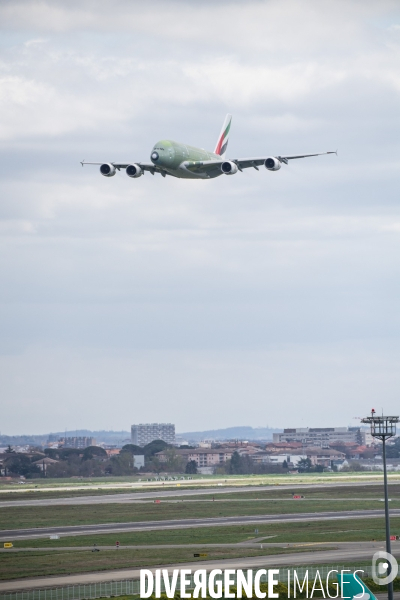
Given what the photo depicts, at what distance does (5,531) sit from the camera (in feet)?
351

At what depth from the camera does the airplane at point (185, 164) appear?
292 ft

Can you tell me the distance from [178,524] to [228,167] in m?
40.8

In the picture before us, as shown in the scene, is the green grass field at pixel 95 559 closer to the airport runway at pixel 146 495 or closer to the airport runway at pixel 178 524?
the airport runway at pixel 178 524

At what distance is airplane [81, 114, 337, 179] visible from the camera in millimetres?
88938

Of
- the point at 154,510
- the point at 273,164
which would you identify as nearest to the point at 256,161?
the point at 273,164

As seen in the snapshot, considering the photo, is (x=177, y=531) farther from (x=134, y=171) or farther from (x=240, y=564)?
(x=134, y=171)

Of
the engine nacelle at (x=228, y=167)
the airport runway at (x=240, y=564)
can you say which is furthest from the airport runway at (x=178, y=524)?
the engine nacelle at (x=228, y=167)

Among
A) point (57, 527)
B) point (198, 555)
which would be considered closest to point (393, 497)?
point (57, 527)

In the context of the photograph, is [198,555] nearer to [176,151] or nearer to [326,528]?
[326,528]

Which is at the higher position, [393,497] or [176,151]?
[176,151]

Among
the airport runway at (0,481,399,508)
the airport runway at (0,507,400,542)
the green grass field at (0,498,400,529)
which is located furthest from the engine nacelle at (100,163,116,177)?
the airport runway at (0,481,399,508)

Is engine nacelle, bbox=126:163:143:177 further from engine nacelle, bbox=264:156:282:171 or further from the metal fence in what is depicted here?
the metal fence

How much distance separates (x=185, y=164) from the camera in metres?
90.4

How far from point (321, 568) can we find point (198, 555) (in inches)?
500
